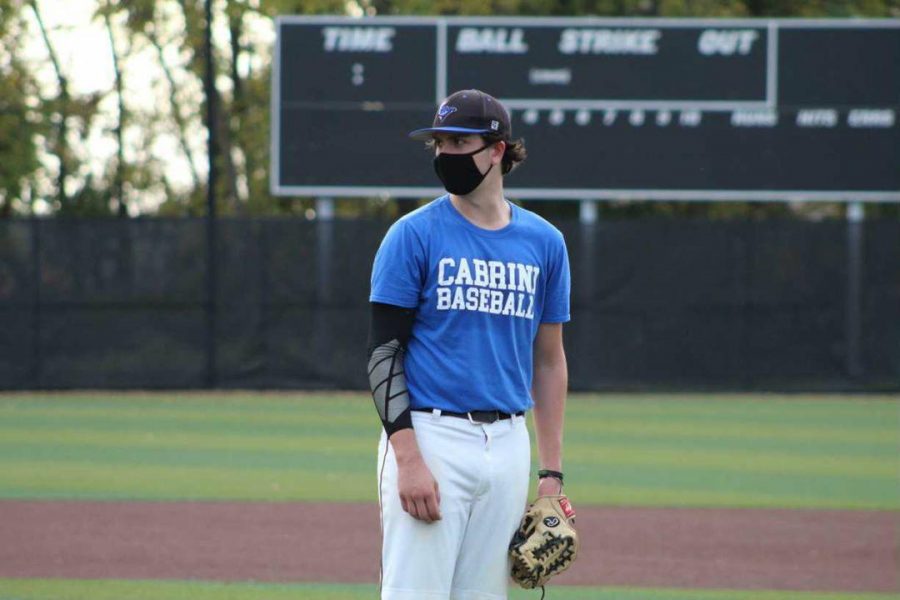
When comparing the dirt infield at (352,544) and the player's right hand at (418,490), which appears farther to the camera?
the dirt infield at (352,544)

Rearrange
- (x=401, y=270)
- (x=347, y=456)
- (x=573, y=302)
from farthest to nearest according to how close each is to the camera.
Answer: (x=573, y=302) → (x=347, y=456) → (x=401, y=270)

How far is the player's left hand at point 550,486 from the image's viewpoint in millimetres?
4434

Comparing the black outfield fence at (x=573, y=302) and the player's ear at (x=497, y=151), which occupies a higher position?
the player's ear at (x=497, y=151)

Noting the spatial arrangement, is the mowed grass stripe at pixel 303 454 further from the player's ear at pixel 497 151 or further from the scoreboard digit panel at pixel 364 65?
the player's ear at pixel 497 151

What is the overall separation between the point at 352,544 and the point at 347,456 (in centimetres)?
454

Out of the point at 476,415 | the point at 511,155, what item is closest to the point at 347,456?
the point at 511,155

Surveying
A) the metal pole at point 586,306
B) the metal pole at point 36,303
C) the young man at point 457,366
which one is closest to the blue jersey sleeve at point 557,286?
the young man at point 457,366

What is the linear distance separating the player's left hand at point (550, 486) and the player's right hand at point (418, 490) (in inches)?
17.7

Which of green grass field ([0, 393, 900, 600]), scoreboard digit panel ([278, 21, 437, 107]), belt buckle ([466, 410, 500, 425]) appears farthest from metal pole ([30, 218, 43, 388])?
belt buckle ([466, 410, 500, 425])

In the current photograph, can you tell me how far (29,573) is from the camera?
8047 millimetres

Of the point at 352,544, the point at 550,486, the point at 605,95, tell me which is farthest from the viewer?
the point at 605,95

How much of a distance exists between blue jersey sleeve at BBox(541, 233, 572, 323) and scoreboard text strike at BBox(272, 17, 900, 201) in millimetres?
15555

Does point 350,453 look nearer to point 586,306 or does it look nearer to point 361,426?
point 361,426

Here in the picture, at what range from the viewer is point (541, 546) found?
14.1 ft
